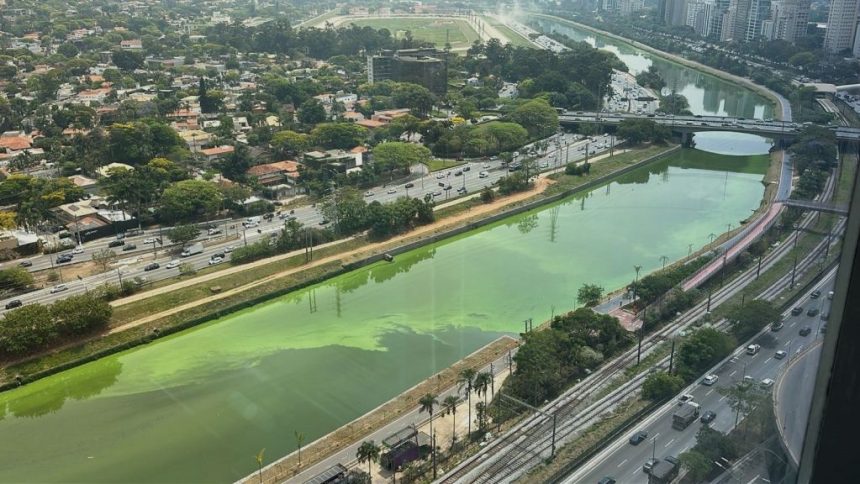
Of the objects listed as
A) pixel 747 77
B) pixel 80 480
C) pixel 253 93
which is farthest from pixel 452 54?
pixel 80 480

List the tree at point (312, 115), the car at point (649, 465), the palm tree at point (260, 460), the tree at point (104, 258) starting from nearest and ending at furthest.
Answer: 1. the car at point (649, 465)
2. the palm tree at point (260, 460)
3. the tree at point (104, 258)
4. the tree at point (312, 115)

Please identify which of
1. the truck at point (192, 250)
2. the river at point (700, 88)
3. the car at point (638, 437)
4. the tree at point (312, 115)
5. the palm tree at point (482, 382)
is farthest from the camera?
the river at point (700, 88)

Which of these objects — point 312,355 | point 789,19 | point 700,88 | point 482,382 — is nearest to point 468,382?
point 482,382

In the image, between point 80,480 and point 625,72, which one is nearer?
point 80,480

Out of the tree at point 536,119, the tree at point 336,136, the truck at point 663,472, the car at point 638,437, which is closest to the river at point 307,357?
the car at point 638,437

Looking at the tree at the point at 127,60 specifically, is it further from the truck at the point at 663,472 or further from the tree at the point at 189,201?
the truck at the point at 663,472

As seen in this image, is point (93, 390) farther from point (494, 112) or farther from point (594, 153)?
point (494, 112)

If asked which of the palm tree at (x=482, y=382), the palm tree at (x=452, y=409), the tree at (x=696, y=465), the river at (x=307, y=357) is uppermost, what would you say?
the tree at (x=696, y=465)
